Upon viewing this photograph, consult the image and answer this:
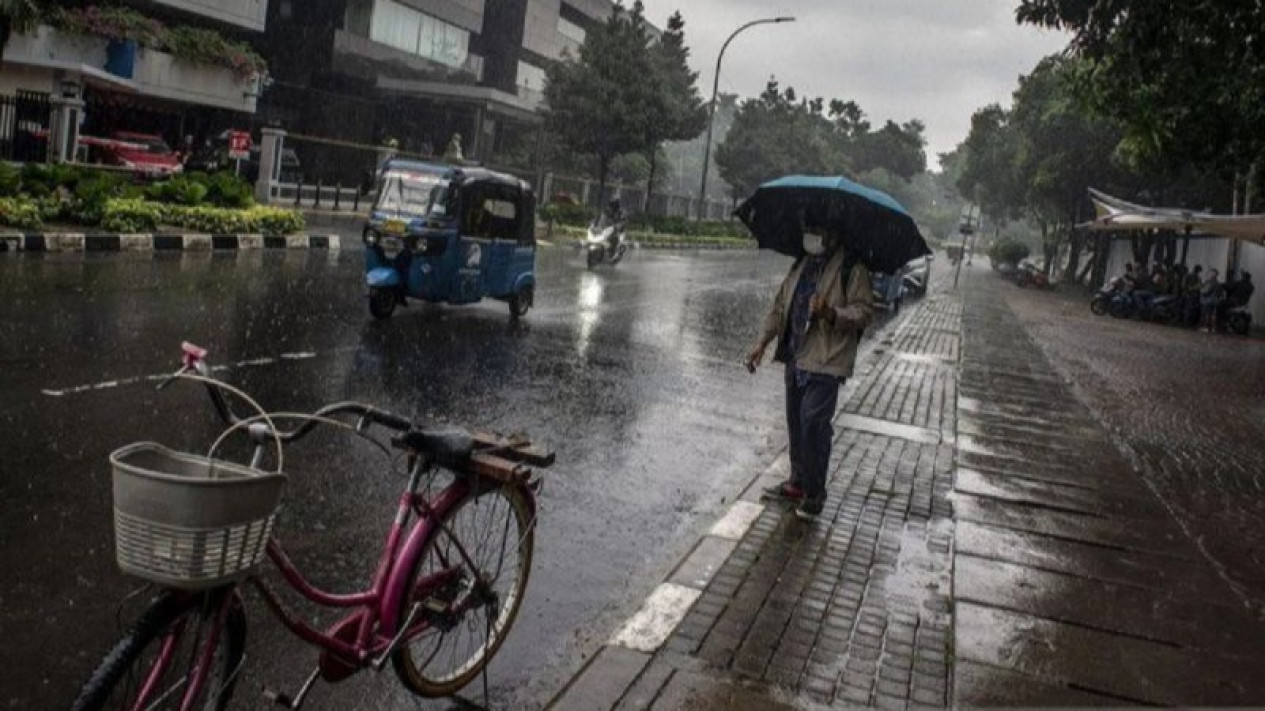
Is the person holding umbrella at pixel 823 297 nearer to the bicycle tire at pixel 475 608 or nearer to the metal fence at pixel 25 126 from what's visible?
the bicycle tire at pixel 475 608

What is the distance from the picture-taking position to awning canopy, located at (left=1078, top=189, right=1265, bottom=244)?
2011 cm

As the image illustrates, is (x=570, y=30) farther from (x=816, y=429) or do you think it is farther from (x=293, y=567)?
(x=293, y=567)

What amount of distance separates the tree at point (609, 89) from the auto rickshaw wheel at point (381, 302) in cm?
2781

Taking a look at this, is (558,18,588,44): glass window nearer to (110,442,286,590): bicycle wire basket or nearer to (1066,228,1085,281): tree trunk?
(1066,228,1085,281): tree trunk

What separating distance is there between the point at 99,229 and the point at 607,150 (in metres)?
26.0

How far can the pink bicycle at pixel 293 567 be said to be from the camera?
2.31 m

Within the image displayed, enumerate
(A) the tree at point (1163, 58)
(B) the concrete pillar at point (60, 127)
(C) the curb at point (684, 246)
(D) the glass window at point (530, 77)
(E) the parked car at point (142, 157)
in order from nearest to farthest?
(A) the tree at point (1163, 58) < (B) the concrete pillar at point (60, 127) < (E) the parked car at point (142, 157) < (C) the curb at point (684, 246) < (D) the glass window at point (530, 77)

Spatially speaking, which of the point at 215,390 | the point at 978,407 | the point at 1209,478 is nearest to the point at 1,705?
the point at 215,390

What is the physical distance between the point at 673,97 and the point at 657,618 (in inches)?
1736

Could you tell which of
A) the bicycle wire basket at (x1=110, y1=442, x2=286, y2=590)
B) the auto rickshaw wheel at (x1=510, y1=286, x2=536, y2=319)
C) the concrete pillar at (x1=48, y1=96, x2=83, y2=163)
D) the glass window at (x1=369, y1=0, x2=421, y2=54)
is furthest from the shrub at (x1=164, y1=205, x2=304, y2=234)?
the glass window at (x1=369, y1=0, x2=421, y2=54)

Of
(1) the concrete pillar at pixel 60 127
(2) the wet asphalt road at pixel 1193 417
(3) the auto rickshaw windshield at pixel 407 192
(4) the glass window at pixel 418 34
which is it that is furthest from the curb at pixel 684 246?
(3) the auto rickshaw windshield at pixel 407 192

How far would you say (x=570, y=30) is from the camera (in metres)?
60.4

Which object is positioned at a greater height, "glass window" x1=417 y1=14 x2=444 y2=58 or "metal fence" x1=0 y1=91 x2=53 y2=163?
"glass window" x1=417 y1=14 x2=444 y2=58

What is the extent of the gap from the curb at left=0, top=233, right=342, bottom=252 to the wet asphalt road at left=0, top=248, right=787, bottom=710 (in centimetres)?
79
